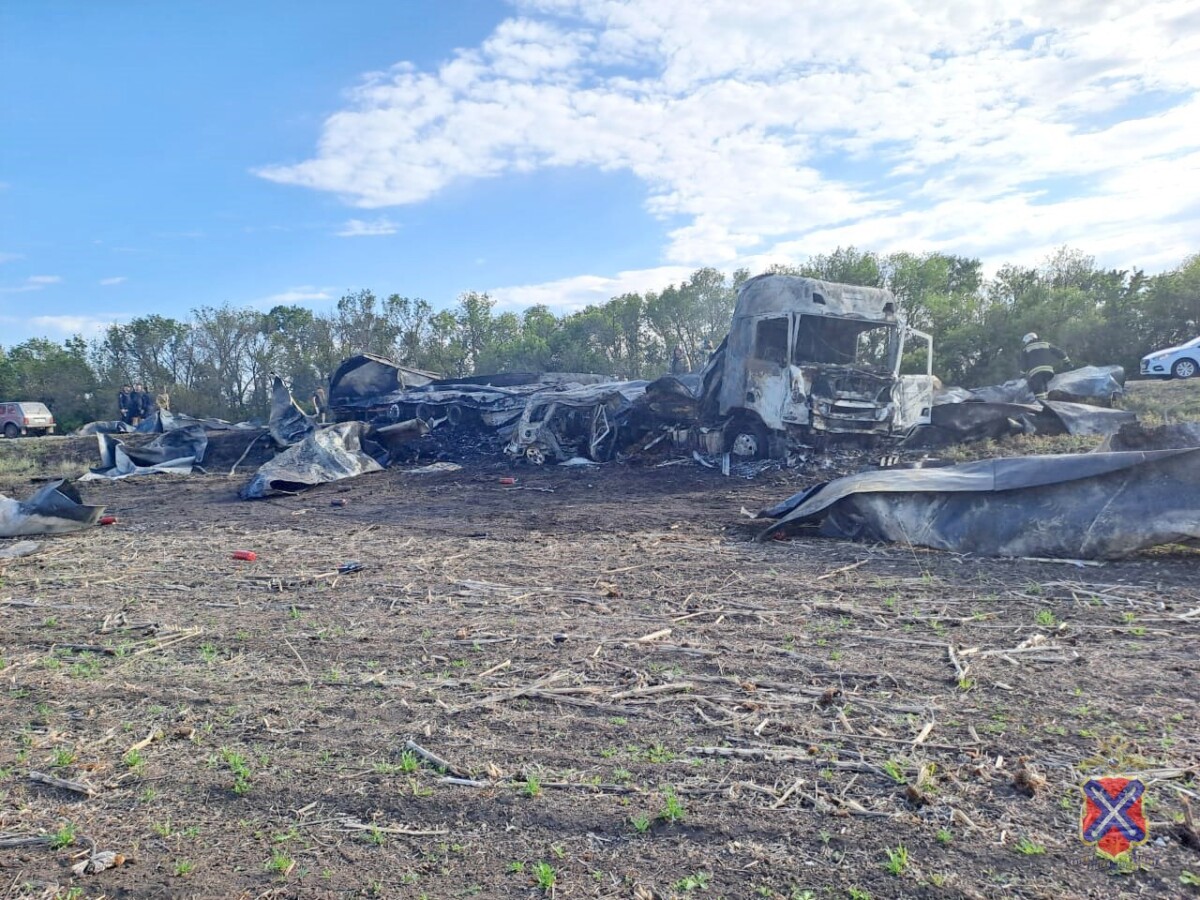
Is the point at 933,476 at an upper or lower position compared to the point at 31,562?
upper

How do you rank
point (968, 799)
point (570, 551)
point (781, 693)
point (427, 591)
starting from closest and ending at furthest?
point (968, 799)
point (781, 693)
point (427, 591)
point (570, 551)

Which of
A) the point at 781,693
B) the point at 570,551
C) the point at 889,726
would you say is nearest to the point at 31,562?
the point at 570,551

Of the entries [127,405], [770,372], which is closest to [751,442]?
[770,372]

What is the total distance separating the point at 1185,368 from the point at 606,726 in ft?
73.9

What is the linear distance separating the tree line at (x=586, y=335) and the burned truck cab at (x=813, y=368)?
1385 cm

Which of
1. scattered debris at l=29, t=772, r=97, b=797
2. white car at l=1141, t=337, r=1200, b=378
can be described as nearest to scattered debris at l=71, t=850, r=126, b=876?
scattered debris at l=29, t=772, r=97, b=797

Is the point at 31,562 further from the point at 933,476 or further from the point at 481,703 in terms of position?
the point at 933,476

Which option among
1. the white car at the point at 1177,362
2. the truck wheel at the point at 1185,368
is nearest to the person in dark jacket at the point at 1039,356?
the white car at the point at 1177,362

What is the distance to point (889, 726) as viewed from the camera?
301 centimetres

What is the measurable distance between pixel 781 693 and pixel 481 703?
1.40 metres

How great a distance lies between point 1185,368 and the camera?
19234mm

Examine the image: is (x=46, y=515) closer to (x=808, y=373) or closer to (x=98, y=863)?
(x=98, y=863)

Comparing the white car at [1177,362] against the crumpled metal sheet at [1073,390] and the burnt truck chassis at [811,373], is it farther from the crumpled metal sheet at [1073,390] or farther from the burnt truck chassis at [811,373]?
the burnt truck chassis at [811,373]

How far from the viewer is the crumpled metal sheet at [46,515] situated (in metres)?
8.15
